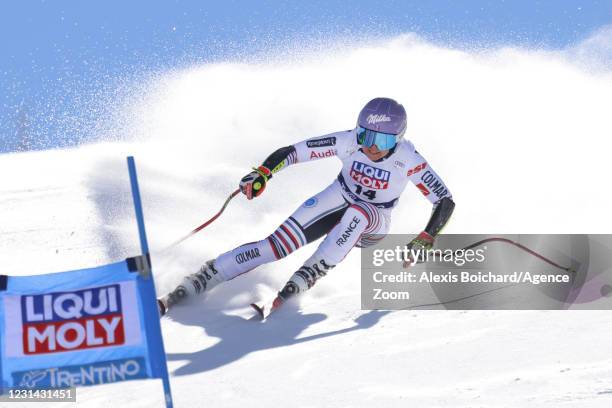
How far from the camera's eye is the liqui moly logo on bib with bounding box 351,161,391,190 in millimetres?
6535

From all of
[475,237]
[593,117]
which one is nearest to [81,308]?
[475,237]

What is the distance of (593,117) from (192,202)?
22.4ft

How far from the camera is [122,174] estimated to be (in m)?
12.3

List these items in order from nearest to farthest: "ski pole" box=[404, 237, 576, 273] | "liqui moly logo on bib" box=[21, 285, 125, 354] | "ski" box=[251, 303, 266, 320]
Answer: "liqui moly logo on bib" box=[21, 285, 125, 354] → "ski" box=[251, 303, 266, 320] → "ski pole" box=[404, 237, 576, 273]

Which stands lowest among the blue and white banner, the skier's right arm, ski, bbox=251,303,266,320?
the blue and white banner

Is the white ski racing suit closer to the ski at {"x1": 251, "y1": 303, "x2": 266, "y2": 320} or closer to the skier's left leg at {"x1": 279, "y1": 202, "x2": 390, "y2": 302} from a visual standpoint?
the skier's left leg at {"x1": 279, "y1": 202, "x2": 390, "y2": 302}

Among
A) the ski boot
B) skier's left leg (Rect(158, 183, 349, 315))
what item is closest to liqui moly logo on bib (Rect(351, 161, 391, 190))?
skier's left leg (Rect(158, 183, 349, 315))

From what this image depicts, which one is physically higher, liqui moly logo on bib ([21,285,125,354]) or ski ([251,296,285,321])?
ski ([251,296,285,321])

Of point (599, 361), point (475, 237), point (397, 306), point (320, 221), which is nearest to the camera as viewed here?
point (599, 361)

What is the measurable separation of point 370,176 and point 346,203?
0.30m

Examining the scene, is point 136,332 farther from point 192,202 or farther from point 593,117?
point 593,117

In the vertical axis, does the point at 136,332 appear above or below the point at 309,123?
below

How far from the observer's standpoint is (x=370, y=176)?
656 cm

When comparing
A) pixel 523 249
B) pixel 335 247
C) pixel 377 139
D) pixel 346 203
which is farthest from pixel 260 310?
pixel 523 249
